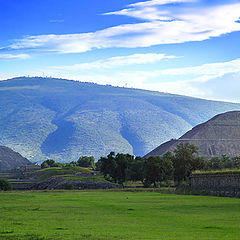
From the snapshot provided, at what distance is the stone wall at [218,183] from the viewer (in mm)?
54844

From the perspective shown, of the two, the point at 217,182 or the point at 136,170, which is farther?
the point at 136,170

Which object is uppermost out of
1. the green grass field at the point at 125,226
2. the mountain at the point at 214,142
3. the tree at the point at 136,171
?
the mountain at the point at 214,142

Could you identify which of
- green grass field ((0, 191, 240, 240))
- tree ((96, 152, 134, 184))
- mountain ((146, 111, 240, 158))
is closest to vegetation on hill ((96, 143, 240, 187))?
tree ((96, 152, 134, 184))

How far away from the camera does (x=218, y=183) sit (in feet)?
193

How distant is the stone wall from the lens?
54844mm

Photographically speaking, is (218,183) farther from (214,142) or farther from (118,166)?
(214,142)

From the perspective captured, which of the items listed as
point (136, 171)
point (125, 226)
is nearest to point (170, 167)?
point (136, 171)

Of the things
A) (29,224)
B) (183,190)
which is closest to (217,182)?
(183,190)

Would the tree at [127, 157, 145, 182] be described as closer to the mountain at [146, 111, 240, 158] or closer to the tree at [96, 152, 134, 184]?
the tree at [96, 152, 134, 184]

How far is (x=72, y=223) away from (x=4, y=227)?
3594mm

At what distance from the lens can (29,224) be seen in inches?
1061

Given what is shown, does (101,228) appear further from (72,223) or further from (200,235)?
(200,235)

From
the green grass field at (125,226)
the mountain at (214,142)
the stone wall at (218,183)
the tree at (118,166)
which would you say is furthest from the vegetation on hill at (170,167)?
the mountain at (214,142)

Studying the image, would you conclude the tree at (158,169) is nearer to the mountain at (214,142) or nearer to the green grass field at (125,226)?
the green grass field at (125,226)
